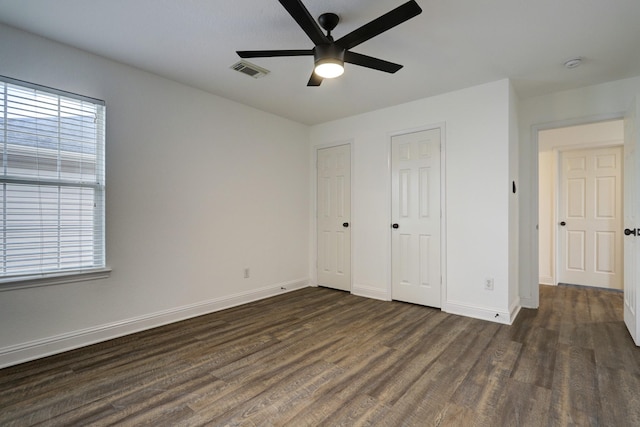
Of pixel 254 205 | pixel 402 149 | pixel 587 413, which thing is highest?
→ pixel 402 149

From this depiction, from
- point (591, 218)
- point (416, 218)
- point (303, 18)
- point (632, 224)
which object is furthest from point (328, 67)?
point (591, 218)

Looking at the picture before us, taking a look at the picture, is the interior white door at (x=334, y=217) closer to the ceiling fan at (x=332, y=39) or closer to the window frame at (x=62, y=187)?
the ceiling fan at (x=332, y=39)

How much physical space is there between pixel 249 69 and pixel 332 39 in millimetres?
1156

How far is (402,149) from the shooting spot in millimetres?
3926

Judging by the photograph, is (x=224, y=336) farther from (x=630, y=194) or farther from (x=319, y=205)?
(x=630, y=194)

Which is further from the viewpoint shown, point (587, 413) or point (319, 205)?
point (319, 205)

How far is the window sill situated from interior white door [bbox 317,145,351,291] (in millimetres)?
2810

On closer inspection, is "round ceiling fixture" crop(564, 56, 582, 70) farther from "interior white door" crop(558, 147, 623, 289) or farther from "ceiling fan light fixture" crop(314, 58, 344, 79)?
"interior white door" crop(558, 147, 623, 289)

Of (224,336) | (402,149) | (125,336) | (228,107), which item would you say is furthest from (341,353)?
(228,107)

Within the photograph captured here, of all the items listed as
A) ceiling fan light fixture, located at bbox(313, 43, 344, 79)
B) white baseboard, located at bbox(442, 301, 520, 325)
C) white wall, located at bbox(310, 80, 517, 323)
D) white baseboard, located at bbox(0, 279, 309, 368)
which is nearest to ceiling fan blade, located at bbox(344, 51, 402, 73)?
ceiling fan light fixture, located at bbox(313, 43, 344, 79)

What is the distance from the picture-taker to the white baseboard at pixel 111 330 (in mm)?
2319

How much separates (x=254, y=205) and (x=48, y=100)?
2219mm

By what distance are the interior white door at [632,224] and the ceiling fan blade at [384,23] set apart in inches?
96.1

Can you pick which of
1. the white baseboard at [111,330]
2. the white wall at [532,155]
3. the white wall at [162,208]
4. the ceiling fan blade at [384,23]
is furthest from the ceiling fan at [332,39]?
the white baseboard at [111,330]
